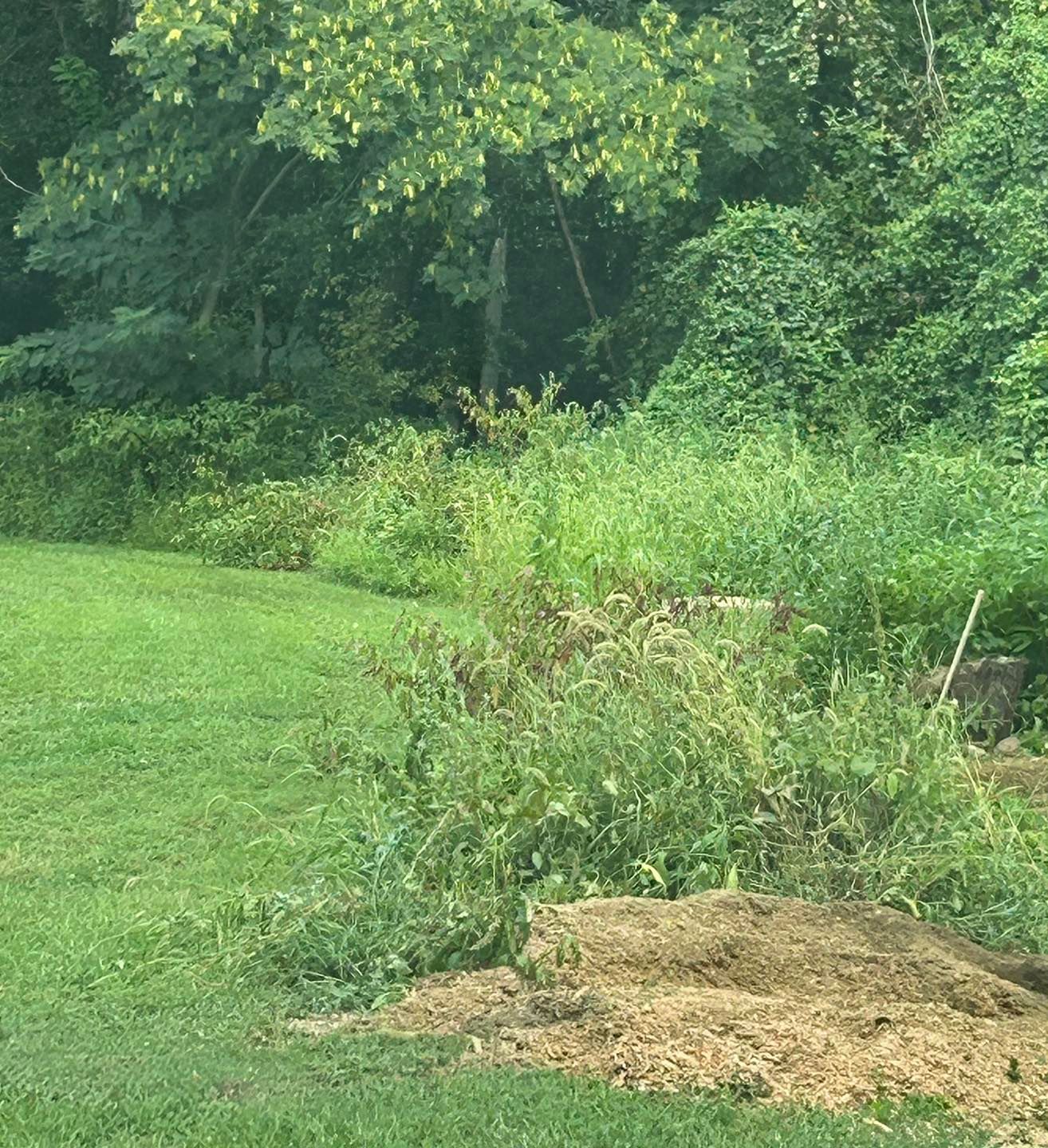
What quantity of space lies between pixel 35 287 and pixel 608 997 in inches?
714

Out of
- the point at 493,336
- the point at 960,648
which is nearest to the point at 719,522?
the point at 960,648

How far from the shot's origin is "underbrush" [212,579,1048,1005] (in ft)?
16.8

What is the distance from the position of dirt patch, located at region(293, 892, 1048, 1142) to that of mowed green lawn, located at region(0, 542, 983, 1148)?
0.14 meters

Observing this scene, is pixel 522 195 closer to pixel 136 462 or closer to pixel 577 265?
pixel 577 265

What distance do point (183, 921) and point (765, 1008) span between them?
1938mm

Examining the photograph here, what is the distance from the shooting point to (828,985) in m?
4.69

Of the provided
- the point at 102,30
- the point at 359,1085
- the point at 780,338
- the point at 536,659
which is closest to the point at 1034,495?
the point at 536,659

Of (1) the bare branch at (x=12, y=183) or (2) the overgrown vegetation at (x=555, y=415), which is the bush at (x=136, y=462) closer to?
(2) the overgrown vegetation at (x=555, y=415)

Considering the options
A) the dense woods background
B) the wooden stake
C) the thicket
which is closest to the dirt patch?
the thicket

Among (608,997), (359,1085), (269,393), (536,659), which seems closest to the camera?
(359,1085)

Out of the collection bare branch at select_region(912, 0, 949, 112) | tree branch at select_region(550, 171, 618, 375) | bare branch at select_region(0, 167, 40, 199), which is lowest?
tree branch at select_region(550, 171, 618, 375)

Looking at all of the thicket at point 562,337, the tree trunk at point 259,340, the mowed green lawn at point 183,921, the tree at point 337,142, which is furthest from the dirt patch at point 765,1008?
the tree trunk at point 259,340

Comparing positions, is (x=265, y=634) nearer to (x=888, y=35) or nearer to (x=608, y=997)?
(x=608, y=997)

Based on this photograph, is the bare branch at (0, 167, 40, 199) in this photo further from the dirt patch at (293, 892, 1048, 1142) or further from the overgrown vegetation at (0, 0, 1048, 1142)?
the dirt patch at (293, 892, 1048, 1142)
